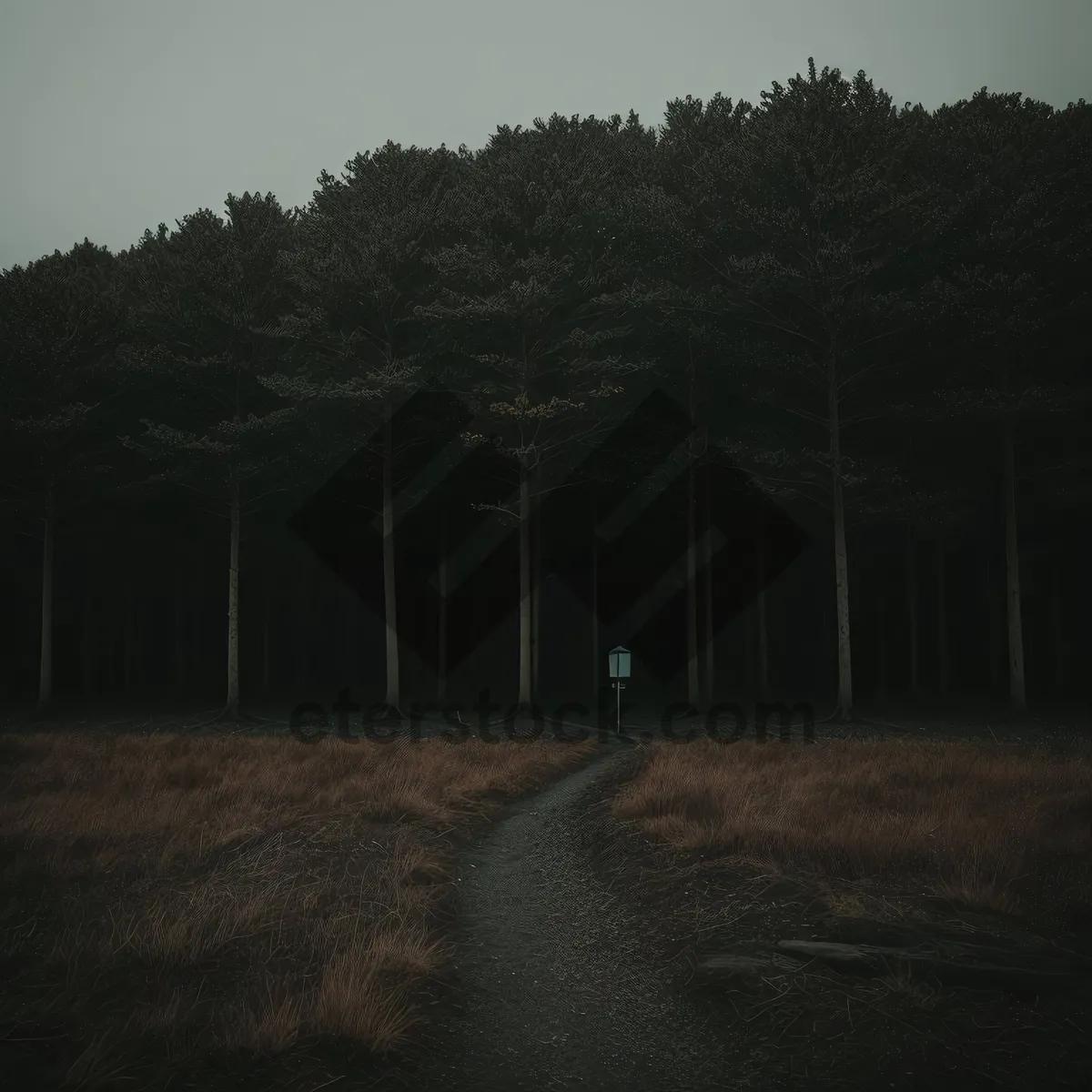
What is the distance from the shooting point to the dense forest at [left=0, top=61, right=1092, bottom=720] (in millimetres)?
21500

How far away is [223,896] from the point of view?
7070 mm

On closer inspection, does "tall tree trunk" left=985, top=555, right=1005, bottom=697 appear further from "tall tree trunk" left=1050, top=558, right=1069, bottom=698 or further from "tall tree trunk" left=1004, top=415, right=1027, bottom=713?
"tall tree trunk" left=1004, top=415, right=1027, bottom=713

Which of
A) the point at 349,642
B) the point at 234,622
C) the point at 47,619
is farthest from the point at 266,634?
the point at 234,622

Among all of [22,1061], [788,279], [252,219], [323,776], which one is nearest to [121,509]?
[252,219]

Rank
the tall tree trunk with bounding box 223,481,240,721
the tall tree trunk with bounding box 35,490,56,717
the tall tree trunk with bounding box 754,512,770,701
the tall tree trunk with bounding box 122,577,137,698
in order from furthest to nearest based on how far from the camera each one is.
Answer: the tall tree trunk with bounding box 122,577,137,698 → the tall tree trunk with bounding box 754,512,770,701 → the tall tree trunk with bounding box 35,490,56,717 → the tall tree trunk with bounding box 223,481,240,721

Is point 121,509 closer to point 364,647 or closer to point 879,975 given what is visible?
point 364,647

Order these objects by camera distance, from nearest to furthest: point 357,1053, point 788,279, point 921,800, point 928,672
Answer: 1. point 357,1053
2. point 921,800
3. point 788,279
4. point 928,672

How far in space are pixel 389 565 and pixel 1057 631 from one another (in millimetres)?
22649

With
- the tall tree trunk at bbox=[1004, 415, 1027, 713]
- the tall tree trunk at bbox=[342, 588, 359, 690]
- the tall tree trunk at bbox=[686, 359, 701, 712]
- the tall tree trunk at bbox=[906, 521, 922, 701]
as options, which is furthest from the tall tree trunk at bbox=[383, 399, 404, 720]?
the tall tree trunk at bbox=[1004, 415, 1027, 713]

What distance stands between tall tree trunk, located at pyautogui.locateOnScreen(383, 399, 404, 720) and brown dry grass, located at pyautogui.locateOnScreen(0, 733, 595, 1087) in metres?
9.41

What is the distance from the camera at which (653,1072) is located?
4.98 meters

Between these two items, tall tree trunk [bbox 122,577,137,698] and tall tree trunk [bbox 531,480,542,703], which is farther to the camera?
tall tree trunk [bbox 122,577,137,698]

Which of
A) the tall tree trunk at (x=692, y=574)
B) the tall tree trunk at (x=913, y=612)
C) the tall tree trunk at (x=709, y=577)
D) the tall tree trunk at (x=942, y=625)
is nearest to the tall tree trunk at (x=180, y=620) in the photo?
the tall tree trunk at (x=692, y=574)

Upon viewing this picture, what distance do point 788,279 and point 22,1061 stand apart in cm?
2192
